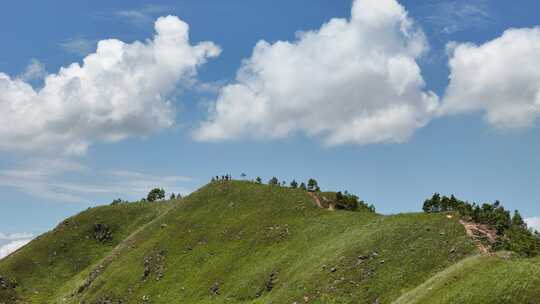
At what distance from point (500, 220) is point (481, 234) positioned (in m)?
4.21

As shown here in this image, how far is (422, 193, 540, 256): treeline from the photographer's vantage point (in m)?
53.5

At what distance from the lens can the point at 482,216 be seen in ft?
214

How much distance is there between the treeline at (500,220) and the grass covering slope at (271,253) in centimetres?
347

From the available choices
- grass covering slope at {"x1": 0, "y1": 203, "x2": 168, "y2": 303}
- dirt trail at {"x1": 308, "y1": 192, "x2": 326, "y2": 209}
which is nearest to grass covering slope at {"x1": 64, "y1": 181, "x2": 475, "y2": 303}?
dirt trail at {"x1": 308, "y1": 192, "x2": 326, "y2": 209}

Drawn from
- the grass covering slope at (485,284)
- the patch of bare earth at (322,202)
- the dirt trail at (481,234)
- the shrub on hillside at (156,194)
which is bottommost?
the grass covering slope at (485,284)

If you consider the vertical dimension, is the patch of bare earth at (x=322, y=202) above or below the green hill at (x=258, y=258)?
above

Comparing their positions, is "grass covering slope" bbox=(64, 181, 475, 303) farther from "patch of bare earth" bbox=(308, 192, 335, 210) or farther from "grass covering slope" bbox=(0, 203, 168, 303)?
"grass covering slope" bbox=(0, 203, 168, 303)

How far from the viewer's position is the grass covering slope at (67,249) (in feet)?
397

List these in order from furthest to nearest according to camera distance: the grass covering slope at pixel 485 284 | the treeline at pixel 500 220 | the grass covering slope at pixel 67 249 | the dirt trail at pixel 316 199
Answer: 1. the grass covering slope at pixel 67 249
2. the dirt trail at pixel 316 199
3. the treeline at pixel 500 220
4. the grass covering slope at pixel 485 284

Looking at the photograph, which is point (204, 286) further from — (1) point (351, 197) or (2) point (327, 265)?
(1) point (351, 197)

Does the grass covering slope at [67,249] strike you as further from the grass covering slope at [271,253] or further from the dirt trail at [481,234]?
the dirt trail at [481,234]

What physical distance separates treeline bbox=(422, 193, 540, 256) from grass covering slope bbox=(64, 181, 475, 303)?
3.47 metres

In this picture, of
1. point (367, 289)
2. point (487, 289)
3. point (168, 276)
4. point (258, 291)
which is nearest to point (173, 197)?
point (168, 276)

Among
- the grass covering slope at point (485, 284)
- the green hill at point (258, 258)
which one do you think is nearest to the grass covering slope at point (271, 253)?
the green hill at point (258, 258)
